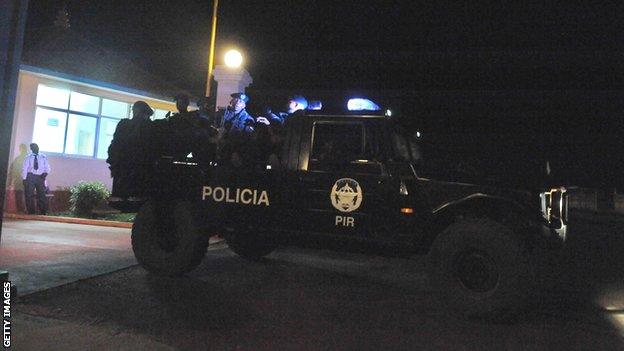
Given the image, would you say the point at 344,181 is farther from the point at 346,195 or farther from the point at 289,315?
the point at 289,315

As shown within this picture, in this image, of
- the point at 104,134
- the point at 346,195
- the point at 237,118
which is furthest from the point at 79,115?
the point at 346,195

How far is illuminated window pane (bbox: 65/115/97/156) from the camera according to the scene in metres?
12.7

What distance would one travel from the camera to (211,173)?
6.18 m

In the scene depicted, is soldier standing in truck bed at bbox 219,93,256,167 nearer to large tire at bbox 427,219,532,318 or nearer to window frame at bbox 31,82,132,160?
large tire at bbox 427,219,532,318

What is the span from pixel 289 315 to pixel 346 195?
1456 mm

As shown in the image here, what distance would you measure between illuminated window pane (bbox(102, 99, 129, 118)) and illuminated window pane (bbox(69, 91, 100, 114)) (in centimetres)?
23

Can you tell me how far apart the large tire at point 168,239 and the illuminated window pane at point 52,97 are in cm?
711

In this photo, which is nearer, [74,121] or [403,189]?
[403,189]

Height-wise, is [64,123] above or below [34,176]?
above

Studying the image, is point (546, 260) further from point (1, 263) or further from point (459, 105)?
point (459, 105)

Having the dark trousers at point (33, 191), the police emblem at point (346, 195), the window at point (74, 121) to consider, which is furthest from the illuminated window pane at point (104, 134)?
the police emblem at point (346, 195)

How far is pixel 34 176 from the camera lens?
10992 millimetres

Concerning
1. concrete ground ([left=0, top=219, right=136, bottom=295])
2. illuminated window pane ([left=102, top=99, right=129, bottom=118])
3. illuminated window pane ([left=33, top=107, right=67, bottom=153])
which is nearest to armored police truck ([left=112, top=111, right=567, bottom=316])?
concrete ground ([left=0, top=219, right=136, bottom=295])

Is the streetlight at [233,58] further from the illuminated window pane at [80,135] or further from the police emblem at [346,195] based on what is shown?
the illuminated window pane at [80,135]
